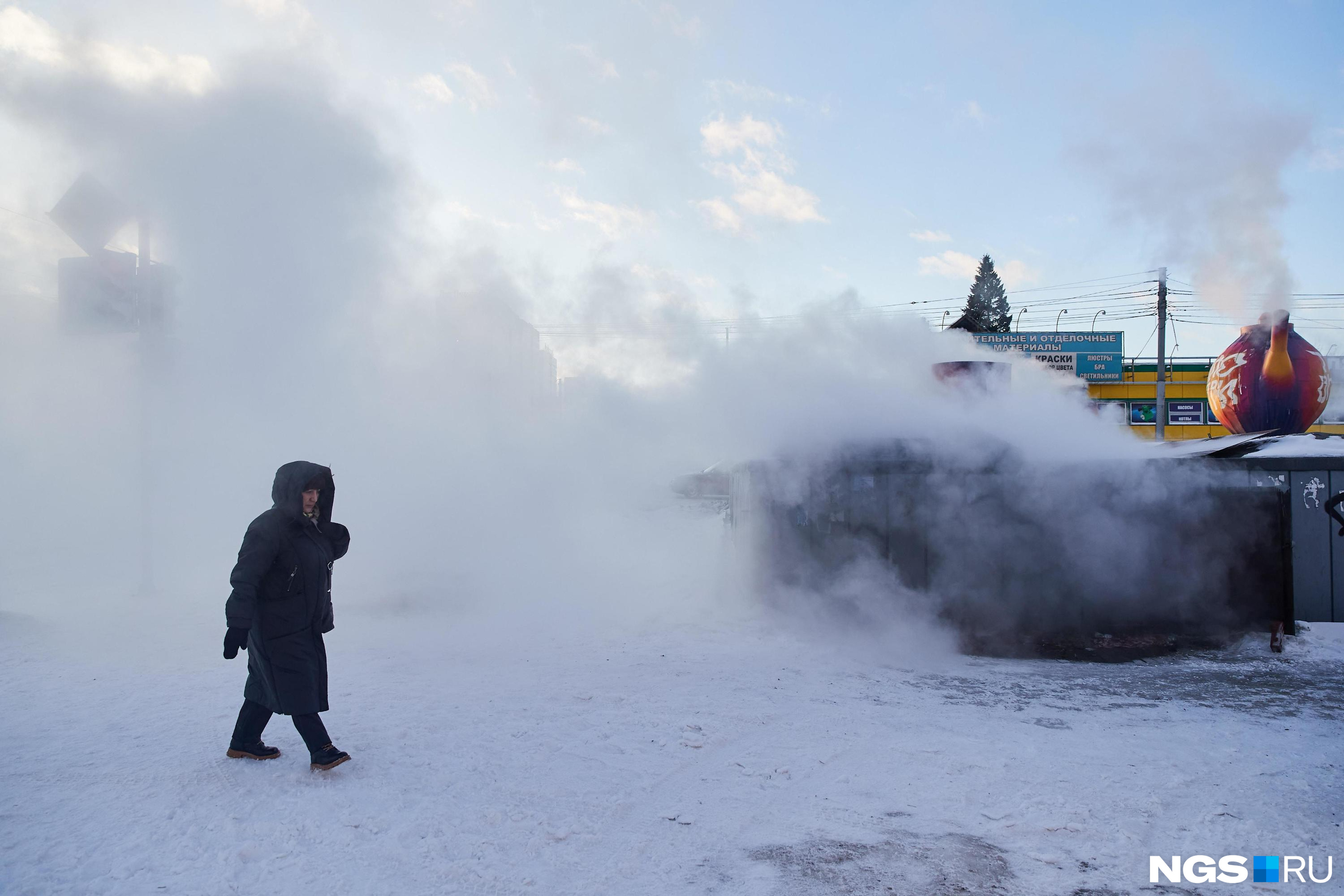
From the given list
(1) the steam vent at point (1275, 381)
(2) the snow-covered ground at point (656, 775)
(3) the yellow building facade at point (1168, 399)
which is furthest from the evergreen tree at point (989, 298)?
(2) the snow-covered ground at point (656, 775)

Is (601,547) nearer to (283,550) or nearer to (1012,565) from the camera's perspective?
(1012,565)

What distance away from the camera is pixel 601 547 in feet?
37.1

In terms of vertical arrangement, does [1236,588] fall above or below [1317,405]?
below

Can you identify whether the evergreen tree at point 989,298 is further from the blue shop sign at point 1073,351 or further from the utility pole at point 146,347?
the utility pole at point 146,347

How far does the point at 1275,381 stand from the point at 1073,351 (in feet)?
56.3

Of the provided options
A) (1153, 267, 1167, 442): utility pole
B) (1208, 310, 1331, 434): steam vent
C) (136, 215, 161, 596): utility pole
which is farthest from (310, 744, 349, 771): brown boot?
(1153, 267, 1167, 442): utility pole

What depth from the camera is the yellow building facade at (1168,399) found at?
2670 cm

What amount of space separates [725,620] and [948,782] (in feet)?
12.3

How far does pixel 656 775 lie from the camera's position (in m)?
3.82

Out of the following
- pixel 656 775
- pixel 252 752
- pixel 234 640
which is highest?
pixel 234 640

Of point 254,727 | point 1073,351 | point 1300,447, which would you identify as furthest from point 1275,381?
point 1073,351

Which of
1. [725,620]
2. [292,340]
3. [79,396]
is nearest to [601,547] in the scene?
[725,620]

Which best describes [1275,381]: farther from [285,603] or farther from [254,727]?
[254,727]

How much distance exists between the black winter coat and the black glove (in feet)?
0.08
